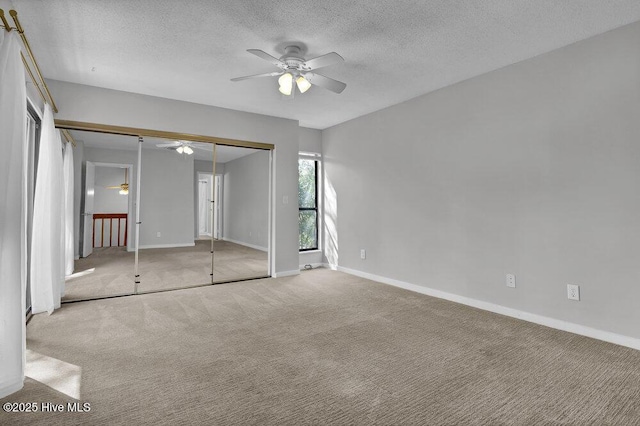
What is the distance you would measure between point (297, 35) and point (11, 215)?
2.42 meters

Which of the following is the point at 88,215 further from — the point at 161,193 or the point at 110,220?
the point at 161,193

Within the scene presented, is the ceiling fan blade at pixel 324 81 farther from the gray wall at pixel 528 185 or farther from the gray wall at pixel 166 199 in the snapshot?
the gray wall at pixel 166 199

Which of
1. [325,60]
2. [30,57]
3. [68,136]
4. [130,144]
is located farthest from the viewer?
[130,144]

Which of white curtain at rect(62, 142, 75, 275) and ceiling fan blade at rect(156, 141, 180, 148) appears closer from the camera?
white curtain at rect(62, 142, 75, 275)

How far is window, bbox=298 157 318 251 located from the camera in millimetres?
5910

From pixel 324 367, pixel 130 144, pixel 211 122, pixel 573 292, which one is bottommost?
pixel 324 367

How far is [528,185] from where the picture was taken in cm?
315

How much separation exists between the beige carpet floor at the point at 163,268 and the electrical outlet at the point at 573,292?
3877 mm

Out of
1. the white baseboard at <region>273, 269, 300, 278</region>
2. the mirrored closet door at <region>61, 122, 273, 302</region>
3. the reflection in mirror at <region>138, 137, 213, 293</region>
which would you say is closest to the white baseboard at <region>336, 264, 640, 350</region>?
the white baseboard at <region>273, 269, 300, 278</region>

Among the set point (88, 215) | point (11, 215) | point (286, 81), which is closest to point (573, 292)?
point (286, 81)

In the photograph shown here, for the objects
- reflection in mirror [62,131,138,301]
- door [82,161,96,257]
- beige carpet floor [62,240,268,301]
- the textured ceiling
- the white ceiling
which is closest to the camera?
the textured ceiling

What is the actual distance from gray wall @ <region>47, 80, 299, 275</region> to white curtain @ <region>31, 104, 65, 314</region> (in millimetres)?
541

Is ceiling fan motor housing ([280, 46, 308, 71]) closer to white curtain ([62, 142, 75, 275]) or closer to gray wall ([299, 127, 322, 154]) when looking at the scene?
gray wall ([299, 127, 322, 154])

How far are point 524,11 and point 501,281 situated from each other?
8.23 feet
